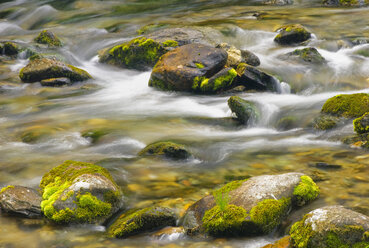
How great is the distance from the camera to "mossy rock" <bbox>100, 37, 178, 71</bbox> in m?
13.8

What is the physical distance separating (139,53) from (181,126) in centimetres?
592

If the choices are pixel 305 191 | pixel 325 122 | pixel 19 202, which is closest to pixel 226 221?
pixel 305 191

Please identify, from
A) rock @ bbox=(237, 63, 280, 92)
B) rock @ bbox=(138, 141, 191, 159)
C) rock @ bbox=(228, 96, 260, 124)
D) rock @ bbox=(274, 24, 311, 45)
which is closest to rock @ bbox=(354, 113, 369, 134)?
rock @ bbox=(228, 96, 260, 124)

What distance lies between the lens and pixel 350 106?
790 cm

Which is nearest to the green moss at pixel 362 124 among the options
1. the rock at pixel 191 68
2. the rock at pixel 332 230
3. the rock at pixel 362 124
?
the rock at pixel 362 124

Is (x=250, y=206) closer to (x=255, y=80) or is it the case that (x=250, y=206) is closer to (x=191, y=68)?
(x=255, y=80)

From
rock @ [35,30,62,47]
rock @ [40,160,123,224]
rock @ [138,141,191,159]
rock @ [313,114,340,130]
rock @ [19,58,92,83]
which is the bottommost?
rock @ [313,114,340,130]

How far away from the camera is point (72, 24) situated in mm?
21141

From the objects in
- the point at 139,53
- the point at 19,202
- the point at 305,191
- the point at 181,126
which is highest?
the point at 139,53

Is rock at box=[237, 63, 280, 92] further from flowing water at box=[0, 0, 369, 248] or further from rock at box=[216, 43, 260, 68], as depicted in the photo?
rock at box=[216, 43, 260, 68]

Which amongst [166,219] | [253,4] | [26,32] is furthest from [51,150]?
[253,4]

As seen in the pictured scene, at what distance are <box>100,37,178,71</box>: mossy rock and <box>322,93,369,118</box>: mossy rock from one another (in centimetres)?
685

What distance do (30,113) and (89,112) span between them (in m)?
1.58

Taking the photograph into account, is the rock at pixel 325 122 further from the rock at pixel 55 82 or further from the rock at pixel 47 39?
the rock at pixel 47 39
